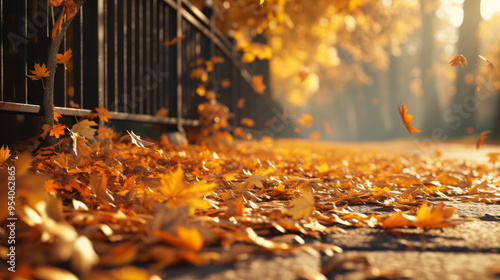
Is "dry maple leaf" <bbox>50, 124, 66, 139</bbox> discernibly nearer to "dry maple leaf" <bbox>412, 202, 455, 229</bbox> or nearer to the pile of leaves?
the pile of leaves

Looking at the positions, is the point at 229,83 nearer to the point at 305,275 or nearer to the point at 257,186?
the point at 257,186

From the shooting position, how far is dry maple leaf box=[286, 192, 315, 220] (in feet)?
5.18

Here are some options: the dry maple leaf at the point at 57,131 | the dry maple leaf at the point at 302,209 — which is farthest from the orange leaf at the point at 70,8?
the dry maple leaf at the point at 302,209

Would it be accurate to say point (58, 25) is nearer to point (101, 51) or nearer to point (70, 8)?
point (70, 8)

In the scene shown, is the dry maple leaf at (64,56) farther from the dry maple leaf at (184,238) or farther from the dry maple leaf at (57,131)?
the dry maple leaf at (184,238)

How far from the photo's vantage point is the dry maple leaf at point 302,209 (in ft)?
5.18

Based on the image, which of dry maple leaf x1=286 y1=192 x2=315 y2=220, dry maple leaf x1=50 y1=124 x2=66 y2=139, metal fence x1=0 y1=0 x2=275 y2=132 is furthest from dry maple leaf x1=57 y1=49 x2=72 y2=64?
dry maple leaf x1=286 y1=192 x2=315 y2=220

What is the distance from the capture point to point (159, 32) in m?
4.46

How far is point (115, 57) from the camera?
136 inches

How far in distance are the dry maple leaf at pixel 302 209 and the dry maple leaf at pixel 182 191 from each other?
0.30 m

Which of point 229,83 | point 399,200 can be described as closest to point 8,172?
point 399,200

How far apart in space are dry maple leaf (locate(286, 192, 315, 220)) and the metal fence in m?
1.58

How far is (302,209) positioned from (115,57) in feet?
7.92

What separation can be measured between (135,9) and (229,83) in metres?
3.46
